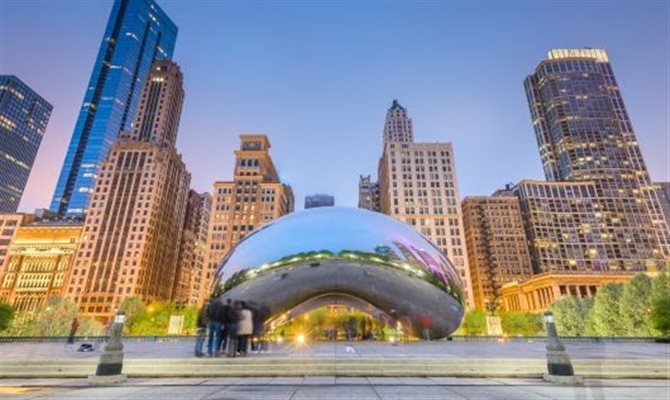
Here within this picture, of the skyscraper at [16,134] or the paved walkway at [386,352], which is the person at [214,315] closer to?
the paved walkway at [386,352]

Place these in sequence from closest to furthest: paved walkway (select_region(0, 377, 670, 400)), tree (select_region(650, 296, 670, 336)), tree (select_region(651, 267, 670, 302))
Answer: paved walkway (select_region(0, 377, 670, 400))
tree (select_region(650, 296, 670, 336))
tree (select_region(651, 267, 670, 302))

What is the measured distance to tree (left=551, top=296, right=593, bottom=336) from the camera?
50272 mm

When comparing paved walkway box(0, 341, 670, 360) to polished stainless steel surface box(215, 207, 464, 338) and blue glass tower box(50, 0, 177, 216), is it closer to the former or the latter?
polished stainless steel surface box(215, 207, 464, 338)

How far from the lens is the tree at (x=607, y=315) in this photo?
38375mm

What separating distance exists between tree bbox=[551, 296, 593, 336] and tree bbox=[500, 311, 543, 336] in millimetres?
12520

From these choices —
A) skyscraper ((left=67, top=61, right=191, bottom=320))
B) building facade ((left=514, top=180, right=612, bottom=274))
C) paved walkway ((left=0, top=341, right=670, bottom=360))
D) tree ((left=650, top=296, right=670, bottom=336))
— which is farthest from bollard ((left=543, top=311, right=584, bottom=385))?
building facade ((left=514, top=180, right=612, bottom=274))

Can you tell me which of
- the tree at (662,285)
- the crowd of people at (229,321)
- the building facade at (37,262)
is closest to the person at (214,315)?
the crowd of people at (229,321)

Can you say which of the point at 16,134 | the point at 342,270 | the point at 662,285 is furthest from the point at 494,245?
the point at 16,134

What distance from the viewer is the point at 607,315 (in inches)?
1580

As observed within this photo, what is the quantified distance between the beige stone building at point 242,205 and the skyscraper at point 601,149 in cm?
12652

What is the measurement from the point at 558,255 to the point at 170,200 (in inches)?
6022

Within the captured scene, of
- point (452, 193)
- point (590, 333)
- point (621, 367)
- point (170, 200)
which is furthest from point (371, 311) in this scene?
point (170, 200)

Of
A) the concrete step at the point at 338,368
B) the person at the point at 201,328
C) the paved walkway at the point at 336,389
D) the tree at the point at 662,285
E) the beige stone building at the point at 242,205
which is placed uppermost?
the beige stone building at the point at 242,205

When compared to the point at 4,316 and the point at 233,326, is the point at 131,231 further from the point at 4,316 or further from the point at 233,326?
the point at 233,326
